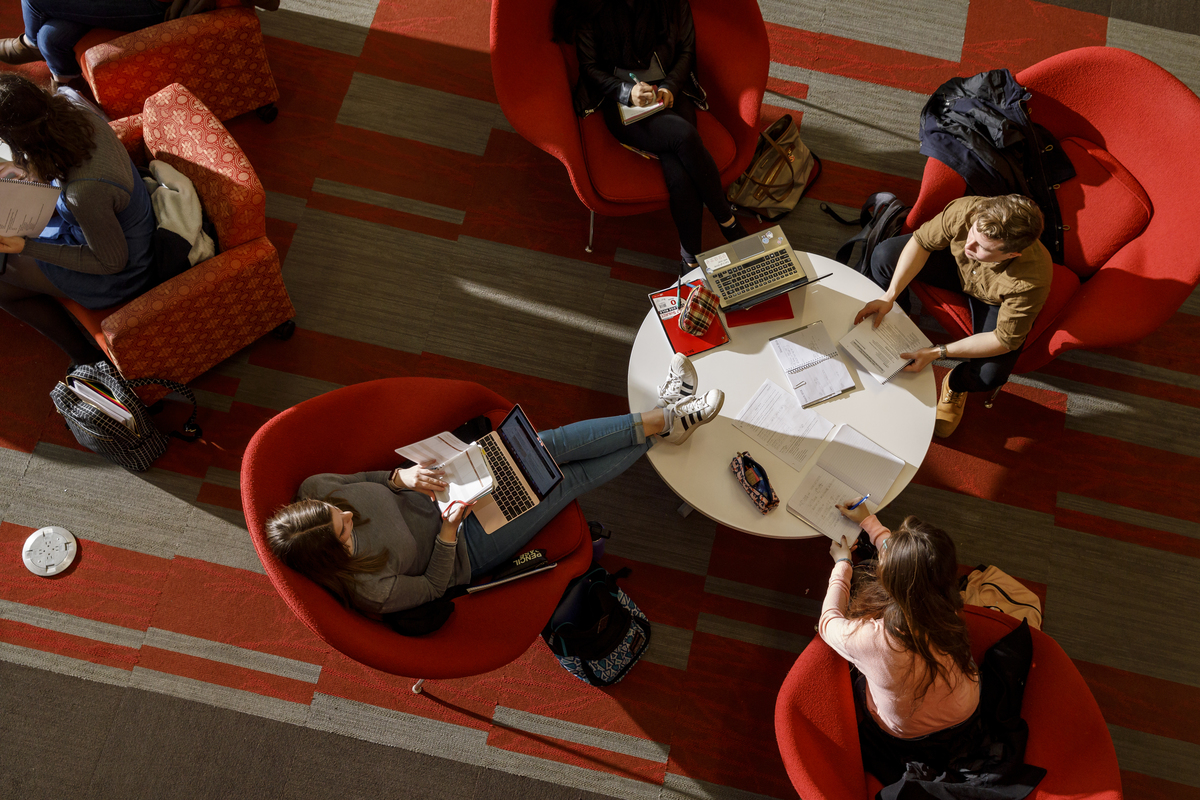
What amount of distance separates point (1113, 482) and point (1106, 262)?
0.98m

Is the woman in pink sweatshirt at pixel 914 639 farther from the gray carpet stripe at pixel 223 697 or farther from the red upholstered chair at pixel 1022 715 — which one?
the gray carpet stripe at pixel 223 697

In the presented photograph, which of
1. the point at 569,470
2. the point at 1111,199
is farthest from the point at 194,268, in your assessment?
the point at 1111,199

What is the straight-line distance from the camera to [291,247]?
3398 mm

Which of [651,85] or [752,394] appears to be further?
[651,85]

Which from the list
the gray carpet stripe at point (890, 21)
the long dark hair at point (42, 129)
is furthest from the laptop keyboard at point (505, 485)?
the gray carpet stripe at point (890, 21)

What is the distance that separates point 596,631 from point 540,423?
0.94 meters

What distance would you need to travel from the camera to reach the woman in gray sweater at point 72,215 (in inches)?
89.5

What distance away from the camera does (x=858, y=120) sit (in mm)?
3691

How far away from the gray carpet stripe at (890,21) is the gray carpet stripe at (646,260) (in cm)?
149

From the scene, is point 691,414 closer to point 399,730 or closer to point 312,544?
point 312,544

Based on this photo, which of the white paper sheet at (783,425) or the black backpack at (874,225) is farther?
the black backpack at (874,225)

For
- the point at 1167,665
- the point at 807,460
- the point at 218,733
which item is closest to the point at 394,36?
the point at 807,460

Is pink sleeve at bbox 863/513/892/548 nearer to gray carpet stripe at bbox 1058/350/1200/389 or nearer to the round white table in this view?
the round white table

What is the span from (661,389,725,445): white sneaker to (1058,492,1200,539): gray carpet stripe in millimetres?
1734
